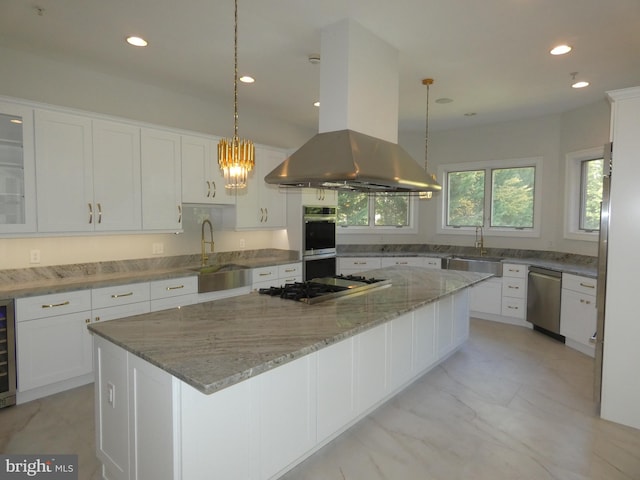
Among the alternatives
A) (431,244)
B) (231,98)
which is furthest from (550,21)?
(431,244)

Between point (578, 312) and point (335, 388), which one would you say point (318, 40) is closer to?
point (335, 388)

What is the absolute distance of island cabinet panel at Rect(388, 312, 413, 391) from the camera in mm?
2818

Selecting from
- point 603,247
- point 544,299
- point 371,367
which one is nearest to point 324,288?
point 371,367

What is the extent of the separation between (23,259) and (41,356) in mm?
892

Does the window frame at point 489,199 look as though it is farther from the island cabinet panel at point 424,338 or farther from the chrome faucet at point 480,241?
the island cabinet panel at point 424,338

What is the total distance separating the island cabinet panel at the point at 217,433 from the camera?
5.20ft

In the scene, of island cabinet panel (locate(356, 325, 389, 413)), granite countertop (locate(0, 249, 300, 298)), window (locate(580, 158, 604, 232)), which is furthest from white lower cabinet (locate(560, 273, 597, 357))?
granite countertop (locate(0, 249, 300, 298))

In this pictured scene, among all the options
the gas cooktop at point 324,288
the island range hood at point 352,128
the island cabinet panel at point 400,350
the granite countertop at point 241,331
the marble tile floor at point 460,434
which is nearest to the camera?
the granite countertop at point 241,331

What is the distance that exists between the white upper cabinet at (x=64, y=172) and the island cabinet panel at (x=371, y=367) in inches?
103

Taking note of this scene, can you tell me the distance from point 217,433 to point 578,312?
4.12m

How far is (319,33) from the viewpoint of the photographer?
284 centimetres

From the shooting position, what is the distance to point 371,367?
2.61m

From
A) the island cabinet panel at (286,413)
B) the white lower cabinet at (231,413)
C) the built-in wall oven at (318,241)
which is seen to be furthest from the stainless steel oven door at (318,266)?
the island cabinet panel at (286,413)

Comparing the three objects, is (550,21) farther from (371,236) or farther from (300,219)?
(371,236)
